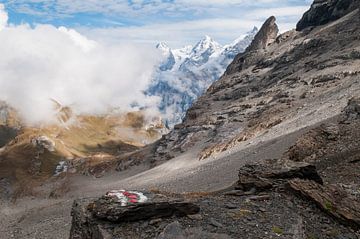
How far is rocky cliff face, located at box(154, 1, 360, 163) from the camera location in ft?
276

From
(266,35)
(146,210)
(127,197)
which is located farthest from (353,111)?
(266,35)

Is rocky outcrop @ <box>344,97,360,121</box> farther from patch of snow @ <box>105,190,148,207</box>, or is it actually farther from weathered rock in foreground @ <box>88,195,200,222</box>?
patch of snow @ <box>105,190,148,207</box>

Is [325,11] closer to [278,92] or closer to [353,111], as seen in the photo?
[278,92]

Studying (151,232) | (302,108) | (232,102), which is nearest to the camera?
(151,232)

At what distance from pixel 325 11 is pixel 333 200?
155757mm

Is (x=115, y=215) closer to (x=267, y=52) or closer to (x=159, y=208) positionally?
(x=159, y=208)

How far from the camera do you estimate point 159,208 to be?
2170 centimetres

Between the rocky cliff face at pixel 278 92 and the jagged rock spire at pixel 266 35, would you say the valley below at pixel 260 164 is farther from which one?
the jagged rock spire at pixel 266 35

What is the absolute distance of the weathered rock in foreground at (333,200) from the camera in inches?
883

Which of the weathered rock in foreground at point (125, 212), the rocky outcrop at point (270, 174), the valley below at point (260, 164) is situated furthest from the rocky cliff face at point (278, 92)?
the weathered rock in foreground at point (125, 212)

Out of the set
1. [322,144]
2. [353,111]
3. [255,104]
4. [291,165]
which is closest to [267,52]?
[255,104]

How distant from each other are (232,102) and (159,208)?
374 ft

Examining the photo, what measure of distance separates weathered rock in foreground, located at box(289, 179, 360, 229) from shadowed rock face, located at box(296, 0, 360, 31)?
463 feet

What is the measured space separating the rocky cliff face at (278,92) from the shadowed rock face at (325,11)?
3.57 feet
